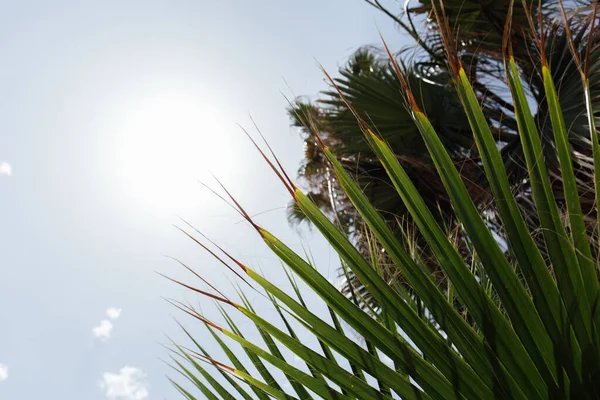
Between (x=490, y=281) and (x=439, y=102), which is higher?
(x=439, y=102)

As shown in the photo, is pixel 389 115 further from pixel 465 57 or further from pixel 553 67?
pixel 553 67

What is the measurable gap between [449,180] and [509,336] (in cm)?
26

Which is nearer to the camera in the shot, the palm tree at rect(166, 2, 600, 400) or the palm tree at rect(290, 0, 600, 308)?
the palm tree at rect(166, 2, 600, 400)

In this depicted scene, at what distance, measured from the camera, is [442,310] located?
2.59ft

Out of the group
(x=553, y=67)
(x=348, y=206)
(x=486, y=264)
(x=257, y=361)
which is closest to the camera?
(x=486, y=264)

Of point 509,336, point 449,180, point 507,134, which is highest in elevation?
point 507,134

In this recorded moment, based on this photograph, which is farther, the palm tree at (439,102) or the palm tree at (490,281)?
the palm tree at (439,102)

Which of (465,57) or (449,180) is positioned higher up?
(465,57)

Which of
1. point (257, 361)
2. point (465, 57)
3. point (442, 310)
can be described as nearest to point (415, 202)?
point (442, 310)

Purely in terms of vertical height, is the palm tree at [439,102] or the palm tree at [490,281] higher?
the palm tree at [439,102]

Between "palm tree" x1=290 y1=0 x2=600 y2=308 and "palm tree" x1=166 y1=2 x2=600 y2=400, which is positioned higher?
"palm tree" x1=290 y1=0 x2=600 y2=308

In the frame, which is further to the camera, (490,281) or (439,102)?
(439,102)

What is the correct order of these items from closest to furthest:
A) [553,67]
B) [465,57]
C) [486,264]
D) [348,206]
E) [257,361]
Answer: [486,264], [257,361], [553,67], [465,57], [348,206]

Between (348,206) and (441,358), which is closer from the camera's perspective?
(441,358)
